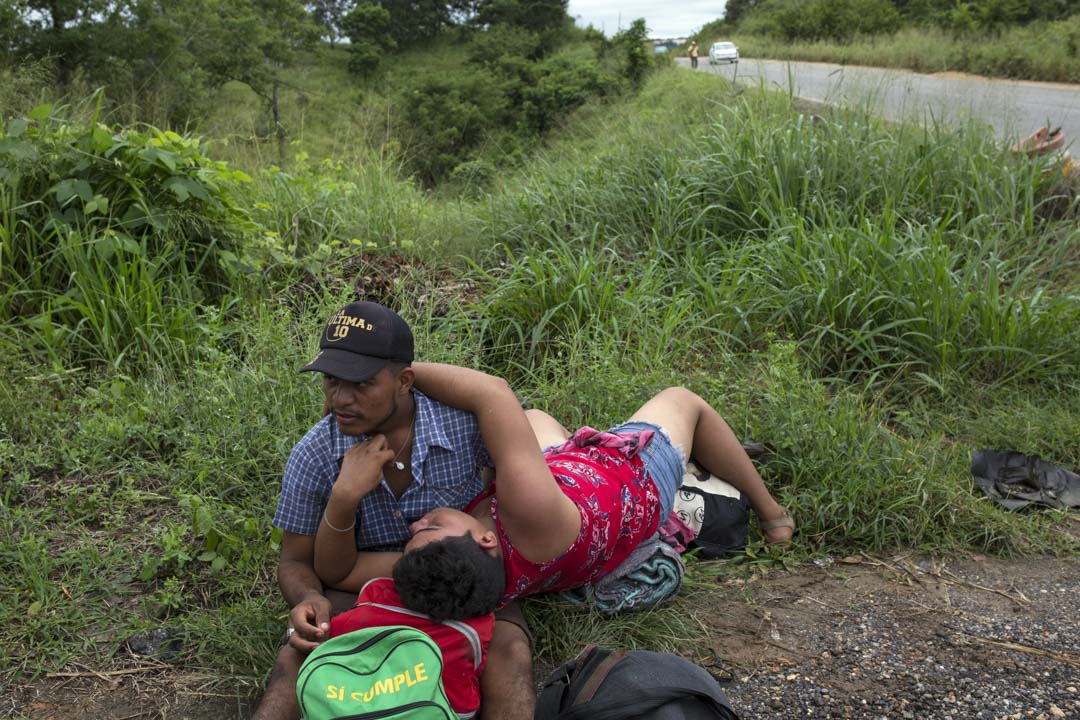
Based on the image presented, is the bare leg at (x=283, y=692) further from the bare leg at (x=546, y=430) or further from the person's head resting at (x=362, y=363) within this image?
the bare leg at (x=546, y=430)

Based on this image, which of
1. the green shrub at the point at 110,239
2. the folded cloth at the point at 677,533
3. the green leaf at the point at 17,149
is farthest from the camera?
the green leaf at the point at 17,149

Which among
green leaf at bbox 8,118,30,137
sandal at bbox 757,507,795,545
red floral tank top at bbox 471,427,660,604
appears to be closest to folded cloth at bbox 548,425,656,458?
red floral tank top at bbox 471,427,660,604

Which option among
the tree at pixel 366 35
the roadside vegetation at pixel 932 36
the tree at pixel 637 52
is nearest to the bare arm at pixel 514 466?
the roadside vegetation at pixel 932 36

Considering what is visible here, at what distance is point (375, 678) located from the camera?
189cm

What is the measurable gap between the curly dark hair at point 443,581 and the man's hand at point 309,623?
0.23 metres

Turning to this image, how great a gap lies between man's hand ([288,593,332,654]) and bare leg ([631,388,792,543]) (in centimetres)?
127

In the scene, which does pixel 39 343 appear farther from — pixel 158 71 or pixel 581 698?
pixel 158 71

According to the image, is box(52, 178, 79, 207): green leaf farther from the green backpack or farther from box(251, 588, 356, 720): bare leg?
the green backpack

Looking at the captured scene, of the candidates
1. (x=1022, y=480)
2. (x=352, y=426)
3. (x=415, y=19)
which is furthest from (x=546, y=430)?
(x=415, y=19)

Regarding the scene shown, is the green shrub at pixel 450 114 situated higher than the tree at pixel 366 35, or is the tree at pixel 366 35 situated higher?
the tree at pixel 366 35

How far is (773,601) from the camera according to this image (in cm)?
283

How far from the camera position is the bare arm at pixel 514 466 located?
7.45ft

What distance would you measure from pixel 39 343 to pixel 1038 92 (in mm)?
12444

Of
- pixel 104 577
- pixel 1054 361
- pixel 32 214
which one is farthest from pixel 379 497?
pixel 1054 361
